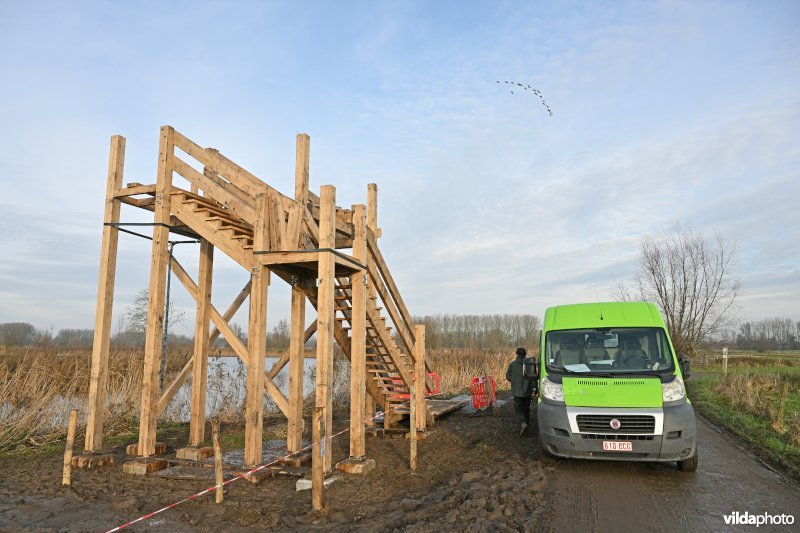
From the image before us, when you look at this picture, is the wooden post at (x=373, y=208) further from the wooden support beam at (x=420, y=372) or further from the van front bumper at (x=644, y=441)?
the van front bumper at (x=644, y=441)

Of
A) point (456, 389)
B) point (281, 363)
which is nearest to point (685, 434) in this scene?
point (281, 363)

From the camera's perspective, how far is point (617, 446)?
7.12 meters

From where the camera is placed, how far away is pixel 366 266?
8992 mm

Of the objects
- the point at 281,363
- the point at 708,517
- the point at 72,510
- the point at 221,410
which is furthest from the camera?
the point at 221,410

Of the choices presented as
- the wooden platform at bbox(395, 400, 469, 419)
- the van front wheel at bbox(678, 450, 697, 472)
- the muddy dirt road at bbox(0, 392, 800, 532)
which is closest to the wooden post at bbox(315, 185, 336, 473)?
the muddy dirt road at bbox(0, 392, 800, 532)

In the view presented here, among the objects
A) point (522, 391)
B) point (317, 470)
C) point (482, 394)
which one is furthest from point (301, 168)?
point (482, 394)

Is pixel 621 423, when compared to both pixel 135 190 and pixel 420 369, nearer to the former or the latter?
pixel 420 369

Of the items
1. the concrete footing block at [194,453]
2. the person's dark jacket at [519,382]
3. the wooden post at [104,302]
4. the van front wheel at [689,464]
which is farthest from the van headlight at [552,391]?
the wooden post at [104,302]

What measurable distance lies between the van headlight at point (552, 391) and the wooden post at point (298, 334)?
12.5 ft

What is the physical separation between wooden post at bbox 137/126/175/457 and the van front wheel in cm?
789

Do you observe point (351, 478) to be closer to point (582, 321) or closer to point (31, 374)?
point (582, 321)

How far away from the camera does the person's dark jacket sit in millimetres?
10805

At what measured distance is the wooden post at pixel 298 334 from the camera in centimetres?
846

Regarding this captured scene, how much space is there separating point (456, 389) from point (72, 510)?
17101 millimetres
